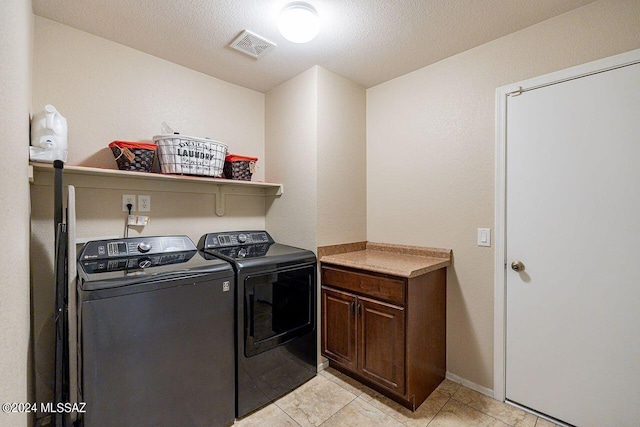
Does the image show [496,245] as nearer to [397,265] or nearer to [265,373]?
[397,265]

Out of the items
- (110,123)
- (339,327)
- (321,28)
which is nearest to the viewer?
(321,28)

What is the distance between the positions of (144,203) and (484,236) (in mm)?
2426

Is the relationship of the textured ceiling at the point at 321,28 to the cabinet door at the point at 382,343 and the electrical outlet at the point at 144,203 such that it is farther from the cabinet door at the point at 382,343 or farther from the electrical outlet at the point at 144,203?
the cabinet door at the point at 382,343

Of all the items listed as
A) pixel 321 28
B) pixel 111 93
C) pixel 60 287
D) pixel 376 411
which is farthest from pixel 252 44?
pixel 376 411

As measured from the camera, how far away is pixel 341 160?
8.09 feet

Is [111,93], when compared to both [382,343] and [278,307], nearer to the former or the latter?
[278,307]

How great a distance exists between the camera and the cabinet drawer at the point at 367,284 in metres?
1.81

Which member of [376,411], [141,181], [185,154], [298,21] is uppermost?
[298,21]

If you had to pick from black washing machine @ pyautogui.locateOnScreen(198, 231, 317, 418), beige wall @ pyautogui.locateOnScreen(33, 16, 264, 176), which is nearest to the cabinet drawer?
black washing machine @ pyautogui.locateOnScreen(198, 231, 317, 418)

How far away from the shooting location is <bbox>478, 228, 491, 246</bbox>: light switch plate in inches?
77.5

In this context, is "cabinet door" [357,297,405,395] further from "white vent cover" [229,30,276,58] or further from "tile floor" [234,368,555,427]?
"white vent cover" [229,30,276,58]

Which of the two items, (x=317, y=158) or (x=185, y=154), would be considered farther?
(x=317, y=158)

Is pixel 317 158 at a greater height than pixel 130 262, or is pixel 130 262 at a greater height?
pixel 317 158

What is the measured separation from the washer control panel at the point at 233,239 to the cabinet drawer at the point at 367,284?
67 cm
